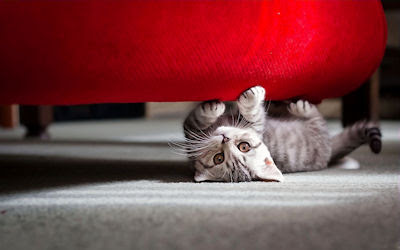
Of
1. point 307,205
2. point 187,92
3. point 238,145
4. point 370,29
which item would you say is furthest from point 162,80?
point 370,29

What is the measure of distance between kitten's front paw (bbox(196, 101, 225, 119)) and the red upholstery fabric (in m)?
0.03

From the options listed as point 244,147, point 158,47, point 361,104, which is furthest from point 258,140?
point 361,104

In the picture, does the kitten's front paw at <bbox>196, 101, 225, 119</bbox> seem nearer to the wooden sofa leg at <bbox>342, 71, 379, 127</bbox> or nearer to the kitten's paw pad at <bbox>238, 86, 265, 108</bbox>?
the kitten's paw pad at <bbox>238, 86, 265, 108</bbox>

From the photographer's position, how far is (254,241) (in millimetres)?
683

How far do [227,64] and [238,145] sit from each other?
201 millimetres

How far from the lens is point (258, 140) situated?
4.01ft

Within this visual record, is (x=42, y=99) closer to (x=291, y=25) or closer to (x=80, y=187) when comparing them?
(x=80, y=187)

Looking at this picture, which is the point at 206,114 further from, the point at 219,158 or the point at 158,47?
the point at 158,47

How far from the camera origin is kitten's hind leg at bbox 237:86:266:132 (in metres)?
1.21

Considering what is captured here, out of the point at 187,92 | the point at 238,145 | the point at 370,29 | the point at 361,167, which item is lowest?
the point at 361,167

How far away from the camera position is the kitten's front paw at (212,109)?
4.06 ft

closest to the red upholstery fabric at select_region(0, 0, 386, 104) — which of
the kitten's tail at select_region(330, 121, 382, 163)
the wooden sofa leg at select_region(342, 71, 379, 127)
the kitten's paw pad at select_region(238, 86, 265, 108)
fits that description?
the kitten's paw pad at select_region(238, 86, 265, 108)

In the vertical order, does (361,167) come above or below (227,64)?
below

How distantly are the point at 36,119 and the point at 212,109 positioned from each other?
5.05 feet
